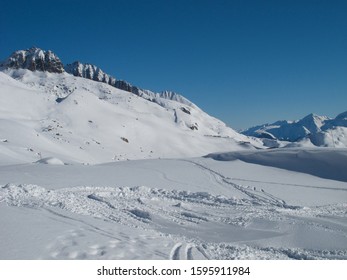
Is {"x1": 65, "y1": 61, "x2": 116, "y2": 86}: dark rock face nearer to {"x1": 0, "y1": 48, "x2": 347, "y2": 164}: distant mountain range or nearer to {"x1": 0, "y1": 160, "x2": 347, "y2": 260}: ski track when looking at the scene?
{"x1": 0, "y1": 48, "x2": 347, "y2": 164}: distant mountain range

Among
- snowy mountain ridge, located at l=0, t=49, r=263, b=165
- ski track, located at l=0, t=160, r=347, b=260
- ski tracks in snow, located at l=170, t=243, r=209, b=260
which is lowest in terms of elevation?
ski tracks in snow, located at l=170, t=243, r=209, b=260

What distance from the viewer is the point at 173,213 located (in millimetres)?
11125

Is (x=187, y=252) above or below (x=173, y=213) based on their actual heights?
below

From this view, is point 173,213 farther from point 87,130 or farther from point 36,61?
point 36,61

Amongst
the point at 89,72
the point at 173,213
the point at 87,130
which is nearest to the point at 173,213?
the point at 173,213

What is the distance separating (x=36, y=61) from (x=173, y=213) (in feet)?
397

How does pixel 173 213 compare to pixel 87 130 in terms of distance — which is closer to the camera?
pixel 173 213

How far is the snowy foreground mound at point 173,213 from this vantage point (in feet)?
24.5

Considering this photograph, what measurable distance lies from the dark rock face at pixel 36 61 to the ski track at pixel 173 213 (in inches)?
4478

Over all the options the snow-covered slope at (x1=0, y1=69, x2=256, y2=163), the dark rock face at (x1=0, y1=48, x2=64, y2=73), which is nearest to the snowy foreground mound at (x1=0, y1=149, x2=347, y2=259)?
the snow-covered slope at (x1=0, y1=69, x2=256, y2=163)

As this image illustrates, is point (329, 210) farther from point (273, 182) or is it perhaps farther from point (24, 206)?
point (24, 206)

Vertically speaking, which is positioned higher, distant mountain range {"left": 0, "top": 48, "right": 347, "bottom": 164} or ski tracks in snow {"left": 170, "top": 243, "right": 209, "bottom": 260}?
distant mountain range {"left": 0, "top": 48, "right": 347, "bottom": 164}

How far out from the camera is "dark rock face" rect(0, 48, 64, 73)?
382 ft

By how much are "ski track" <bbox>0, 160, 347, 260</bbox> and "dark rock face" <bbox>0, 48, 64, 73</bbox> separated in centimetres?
11375
